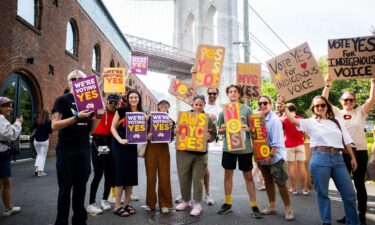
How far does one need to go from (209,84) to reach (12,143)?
3.59 m

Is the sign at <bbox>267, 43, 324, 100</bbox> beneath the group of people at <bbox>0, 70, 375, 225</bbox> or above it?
above

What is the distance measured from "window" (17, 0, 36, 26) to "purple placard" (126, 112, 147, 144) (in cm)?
917

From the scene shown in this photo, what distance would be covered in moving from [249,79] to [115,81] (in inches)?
182

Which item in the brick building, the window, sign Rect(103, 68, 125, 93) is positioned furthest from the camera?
the window

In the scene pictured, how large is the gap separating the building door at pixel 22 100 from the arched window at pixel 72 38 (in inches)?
158

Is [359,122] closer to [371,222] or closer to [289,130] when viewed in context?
[371,222]

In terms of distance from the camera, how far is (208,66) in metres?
5.62

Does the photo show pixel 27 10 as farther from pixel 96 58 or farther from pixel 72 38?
pixel 96 58

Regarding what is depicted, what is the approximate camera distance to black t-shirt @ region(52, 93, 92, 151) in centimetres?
333

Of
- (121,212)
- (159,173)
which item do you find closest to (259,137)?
(159,173)

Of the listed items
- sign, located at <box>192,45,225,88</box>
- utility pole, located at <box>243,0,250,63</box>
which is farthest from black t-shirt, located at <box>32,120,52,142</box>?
utility pole, located at <box>243,0,250,63</box>

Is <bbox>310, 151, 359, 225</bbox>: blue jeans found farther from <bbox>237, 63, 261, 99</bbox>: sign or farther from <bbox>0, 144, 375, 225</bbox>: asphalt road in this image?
<bbox>237, 63, 261, 99</bbox>: sign

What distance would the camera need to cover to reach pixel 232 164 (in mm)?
4387

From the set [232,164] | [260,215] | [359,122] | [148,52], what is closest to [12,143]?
[232,164]
